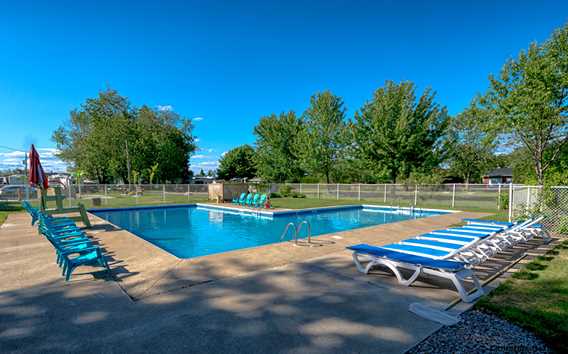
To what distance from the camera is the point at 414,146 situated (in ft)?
70.2

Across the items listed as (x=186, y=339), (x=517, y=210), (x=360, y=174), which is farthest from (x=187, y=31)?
(x=360, y=174)

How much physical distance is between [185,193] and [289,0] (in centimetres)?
1620

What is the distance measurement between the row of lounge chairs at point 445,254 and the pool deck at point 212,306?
0.24 m

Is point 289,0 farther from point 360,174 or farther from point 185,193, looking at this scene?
point 360,174

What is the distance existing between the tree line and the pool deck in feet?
26.1

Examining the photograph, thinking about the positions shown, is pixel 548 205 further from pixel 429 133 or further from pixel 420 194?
pixel 429 133

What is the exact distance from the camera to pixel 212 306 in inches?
124

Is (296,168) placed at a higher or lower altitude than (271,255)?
higher

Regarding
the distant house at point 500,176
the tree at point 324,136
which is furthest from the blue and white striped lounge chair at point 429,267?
the distant house at point 500,176

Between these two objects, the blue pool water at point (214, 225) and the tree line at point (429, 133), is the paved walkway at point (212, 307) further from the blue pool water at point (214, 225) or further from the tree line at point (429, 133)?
the tree line at point (429, 133)

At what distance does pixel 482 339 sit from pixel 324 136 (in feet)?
89.5

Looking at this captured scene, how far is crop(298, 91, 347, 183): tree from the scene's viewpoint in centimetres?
2884

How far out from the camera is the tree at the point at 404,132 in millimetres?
21453

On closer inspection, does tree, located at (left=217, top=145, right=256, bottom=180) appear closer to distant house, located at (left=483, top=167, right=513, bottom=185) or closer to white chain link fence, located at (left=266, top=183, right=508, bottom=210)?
white chain link fence, located at (left=266, top=183, right=508, bottom=210)
